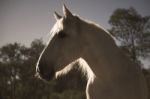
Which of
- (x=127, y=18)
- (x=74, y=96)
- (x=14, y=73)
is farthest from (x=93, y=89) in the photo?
(x=14, y=73)

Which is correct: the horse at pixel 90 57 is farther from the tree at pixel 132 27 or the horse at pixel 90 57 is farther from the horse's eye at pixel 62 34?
the tree at pixel 132 27

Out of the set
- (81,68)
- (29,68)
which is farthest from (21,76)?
(81,68)

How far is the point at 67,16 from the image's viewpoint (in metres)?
2.78

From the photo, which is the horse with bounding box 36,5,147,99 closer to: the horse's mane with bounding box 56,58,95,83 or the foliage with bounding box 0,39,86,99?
the horse's mane with bounding box 56,58,95,83

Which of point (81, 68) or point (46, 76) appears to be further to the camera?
point (81, 68)

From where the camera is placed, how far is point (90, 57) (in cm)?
275

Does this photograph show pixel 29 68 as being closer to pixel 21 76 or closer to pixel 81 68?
pixel 21 76

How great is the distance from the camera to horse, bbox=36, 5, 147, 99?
8.65 ft

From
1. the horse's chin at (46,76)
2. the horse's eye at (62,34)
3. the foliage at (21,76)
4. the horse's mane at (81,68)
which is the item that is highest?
the foliage at (21,76)

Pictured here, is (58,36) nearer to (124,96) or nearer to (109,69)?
(109,69)

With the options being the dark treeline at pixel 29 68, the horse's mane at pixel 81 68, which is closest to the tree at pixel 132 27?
the dark treeline at pixel 29 68

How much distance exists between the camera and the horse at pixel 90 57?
2637 mm

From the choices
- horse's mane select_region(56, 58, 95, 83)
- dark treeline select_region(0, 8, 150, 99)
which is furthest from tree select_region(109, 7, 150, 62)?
horse's mane select_region(56, 58, 95, 83)

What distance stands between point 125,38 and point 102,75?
1008cm
